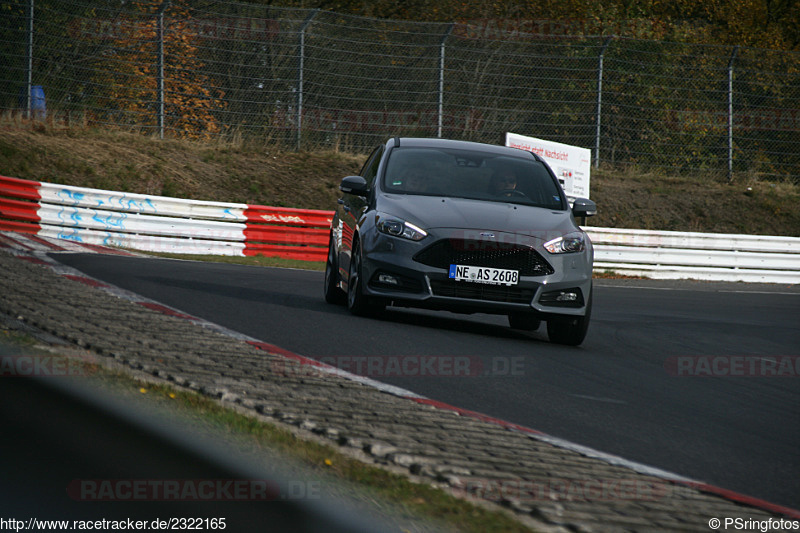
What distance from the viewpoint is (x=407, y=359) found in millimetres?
7449

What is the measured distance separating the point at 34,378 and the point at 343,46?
19495 millimetres

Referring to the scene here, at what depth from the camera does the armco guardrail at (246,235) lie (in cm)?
1844

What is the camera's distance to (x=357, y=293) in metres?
9.45

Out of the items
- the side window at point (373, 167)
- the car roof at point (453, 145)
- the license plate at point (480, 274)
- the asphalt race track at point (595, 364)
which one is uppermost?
the car roof at point (453, 145)

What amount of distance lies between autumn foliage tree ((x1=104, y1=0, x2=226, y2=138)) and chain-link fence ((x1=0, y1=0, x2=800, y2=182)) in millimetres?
30

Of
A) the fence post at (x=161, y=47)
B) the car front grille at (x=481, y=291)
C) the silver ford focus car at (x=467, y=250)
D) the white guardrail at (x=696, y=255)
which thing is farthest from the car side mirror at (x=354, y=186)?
the fence post at (x=161, y=47)

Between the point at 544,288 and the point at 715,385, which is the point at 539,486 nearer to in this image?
the point at 715,385

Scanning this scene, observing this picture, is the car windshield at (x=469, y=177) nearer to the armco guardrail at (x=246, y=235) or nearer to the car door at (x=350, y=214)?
the car door at (x=350, y=214)

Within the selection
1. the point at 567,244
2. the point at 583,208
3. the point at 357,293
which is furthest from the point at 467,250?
the point at 583,208

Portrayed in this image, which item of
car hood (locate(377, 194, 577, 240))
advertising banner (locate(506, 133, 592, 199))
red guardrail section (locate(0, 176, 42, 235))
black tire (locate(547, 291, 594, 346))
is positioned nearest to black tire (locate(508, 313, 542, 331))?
black tire (locate(547, 291, 594, 346))

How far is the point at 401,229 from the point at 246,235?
11.9 m

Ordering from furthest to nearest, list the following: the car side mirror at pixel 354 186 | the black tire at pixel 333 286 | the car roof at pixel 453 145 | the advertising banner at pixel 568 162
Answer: the advertising banner at pixel 568 162
the black tire at pixel 333 286
the car roof at pixel 453 145
the car side mirror at pixel 354 186

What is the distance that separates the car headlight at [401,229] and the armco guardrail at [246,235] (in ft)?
35.2

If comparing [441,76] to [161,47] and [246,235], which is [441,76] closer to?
[161,47]
